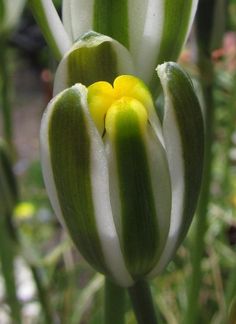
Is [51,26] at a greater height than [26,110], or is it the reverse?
[51,26]

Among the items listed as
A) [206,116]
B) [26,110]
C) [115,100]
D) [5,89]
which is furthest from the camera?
[26,110]

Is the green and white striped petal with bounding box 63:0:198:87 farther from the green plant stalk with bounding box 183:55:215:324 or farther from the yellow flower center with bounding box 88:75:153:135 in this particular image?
the green plant stalk with bounding box 183:55:215:324

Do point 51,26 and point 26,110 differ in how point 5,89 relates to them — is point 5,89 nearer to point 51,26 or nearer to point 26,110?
point 51,26

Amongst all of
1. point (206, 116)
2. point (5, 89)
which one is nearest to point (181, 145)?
point (206, 116)

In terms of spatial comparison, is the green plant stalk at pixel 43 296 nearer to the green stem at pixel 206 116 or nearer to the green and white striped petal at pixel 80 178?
the green stem at pixel 206 116

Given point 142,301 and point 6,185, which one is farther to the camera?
point 6,185

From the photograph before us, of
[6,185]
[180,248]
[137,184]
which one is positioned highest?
[137,184]

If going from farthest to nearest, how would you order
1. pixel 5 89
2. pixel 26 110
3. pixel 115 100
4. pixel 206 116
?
pixel 26 110
pixel 5 89
pixel 206 116
pixel 115 100
